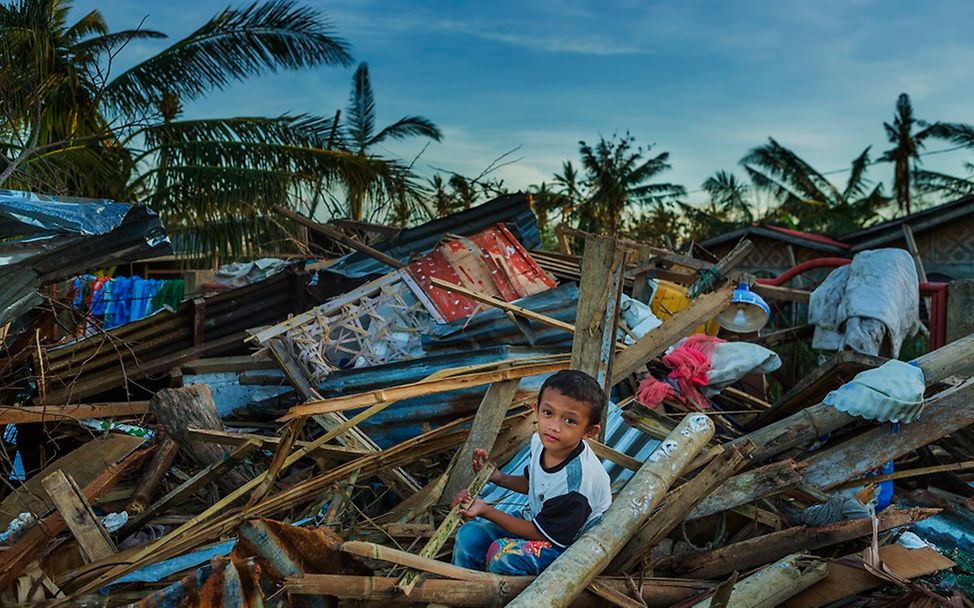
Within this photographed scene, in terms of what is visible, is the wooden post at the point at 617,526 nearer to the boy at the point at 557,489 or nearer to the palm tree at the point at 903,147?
the boy at the point at 557,489

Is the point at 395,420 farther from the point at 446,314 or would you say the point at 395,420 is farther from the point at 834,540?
the point at 834,540

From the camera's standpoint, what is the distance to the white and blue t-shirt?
314 cm

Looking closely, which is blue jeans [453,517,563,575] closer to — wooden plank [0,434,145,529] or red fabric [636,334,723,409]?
wooden plank [0,434,145,529]

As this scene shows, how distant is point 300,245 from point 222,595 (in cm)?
716

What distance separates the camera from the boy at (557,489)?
123 inches

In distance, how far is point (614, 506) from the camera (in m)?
3.19

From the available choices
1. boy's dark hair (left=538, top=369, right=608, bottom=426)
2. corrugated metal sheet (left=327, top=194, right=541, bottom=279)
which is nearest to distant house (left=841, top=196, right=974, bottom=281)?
corrugated metal sheet (left=327, top=194, right=541, bottom=279)

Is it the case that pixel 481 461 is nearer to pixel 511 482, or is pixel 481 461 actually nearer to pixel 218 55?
pixel 511 482

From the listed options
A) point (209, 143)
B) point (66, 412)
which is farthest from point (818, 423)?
point (209, 143)

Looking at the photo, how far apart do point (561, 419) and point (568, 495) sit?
0.31m

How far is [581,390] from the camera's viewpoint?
123 inches

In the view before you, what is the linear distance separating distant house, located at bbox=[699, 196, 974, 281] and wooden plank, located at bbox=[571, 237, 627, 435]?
51.6 feet

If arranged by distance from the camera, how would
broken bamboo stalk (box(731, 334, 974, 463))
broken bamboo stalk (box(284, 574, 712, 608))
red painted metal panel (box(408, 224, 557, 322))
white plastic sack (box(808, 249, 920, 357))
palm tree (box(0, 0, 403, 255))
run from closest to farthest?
broken bamboo stalk (box(284, 574, 712, 608))
broken bamboo stalk (box(731, 334, 974, 463))
red painted metal panel (box(408, 224, 557, 322))
white plastic sack (box(808, 249, 920, 357))
palm tree (box(0, 0, 403, 255))

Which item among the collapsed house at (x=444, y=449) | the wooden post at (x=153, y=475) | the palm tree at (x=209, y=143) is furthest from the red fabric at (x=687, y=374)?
the palm tree at (x=209, y=143)
